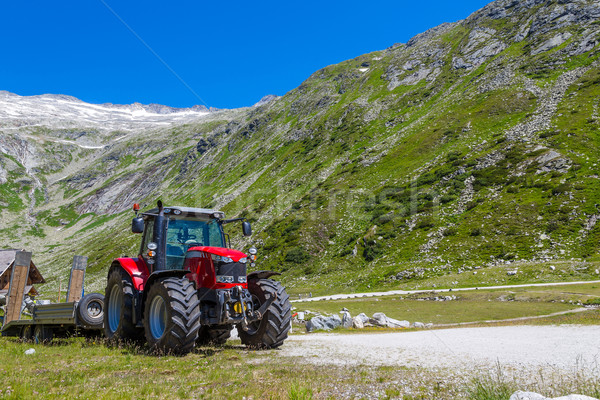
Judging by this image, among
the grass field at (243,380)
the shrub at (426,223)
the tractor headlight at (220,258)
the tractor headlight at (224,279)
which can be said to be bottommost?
the grass field at (243,380)

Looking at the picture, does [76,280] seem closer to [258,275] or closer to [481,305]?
[258,275]

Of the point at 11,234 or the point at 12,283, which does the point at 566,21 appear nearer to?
the point at 12,283

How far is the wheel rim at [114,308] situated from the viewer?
12164 millimetres

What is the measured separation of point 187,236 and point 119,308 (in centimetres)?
349

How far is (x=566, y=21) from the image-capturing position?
93812mm

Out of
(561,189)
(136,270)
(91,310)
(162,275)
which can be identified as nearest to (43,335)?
(91,310)

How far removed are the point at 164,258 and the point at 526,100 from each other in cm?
8328

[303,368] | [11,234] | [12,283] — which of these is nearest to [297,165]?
[12,283]

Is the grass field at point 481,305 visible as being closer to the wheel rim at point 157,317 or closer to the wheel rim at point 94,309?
the wheel rim at point 157,317

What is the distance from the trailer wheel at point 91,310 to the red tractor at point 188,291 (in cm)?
44

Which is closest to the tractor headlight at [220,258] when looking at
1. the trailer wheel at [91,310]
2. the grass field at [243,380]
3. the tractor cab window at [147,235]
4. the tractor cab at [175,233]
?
the tractor cab at [175,233]

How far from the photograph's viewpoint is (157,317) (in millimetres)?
10297

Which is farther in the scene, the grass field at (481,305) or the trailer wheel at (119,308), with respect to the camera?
the grass field at (481,305)

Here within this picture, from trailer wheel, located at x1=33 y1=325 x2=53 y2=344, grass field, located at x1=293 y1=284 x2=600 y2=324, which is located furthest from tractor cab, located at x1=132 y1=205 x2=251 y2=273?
grass field, located at x1=293 y1=284 x2=600 y2=324
